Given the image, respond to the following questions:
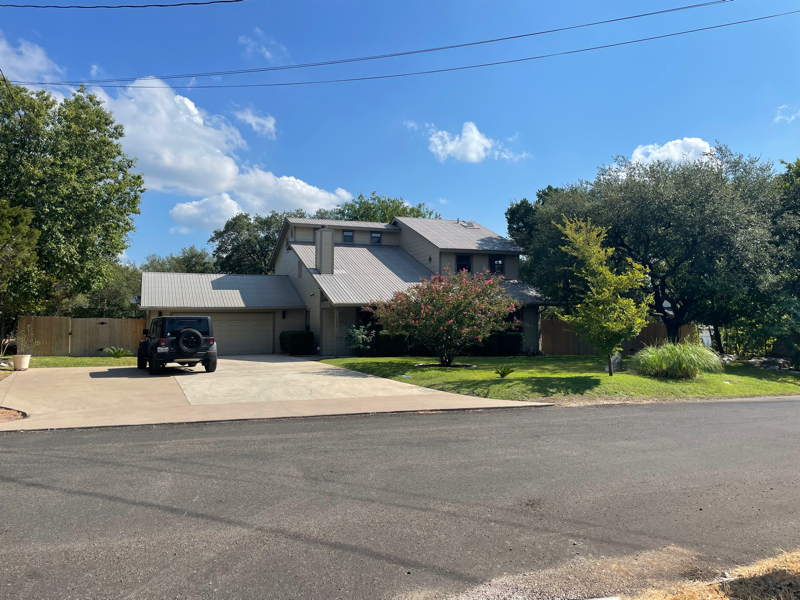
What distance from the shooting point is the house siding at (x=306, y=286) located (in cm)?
2530

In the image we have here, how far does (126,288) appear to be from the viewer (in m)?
37.0

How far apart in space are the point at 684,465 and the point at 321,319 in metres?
19.3

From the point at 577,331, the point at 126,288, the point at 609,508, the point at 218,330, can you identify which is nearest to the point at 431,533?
the point at 609,508

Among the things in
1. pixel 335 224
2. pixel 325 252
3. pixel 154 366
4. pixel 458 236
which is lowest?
pixel 154 366

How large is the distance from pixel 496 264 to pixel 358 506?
83.2 feet

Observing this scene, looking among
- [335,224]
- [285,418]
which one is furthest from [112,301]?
[285,418]

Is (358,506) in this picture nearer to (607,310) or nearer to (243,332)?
(607,310)

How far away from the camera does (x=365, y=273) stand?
2681cm

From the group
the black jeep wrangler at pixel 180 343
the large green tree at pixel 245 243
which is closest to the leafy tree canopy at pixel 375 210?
the large green tree at pixel 245 243

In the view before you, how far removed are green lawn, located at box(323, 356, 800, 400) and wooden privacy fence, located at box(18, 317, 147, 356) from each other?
1179 cm

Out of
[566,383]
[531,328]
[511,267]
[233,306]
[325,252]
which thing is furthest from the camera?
[511,267]

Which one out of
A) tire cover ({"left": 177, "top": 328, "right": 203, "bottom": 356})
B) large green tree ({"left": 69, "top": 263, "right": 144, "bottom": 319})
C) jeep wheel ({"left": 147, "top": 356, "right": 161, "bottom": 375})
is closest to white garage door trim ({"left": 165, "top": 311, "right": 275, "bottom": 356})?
jeep wheel ({"left": 147, "top": 356, "right": 161, "bottom": 375})

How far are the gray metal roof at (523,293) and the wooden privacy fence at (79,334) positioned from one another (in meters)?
17.9

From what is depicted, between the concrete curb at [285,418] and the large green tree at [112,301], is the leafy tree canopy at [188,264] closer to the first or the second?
the large green tree at [112,301]
